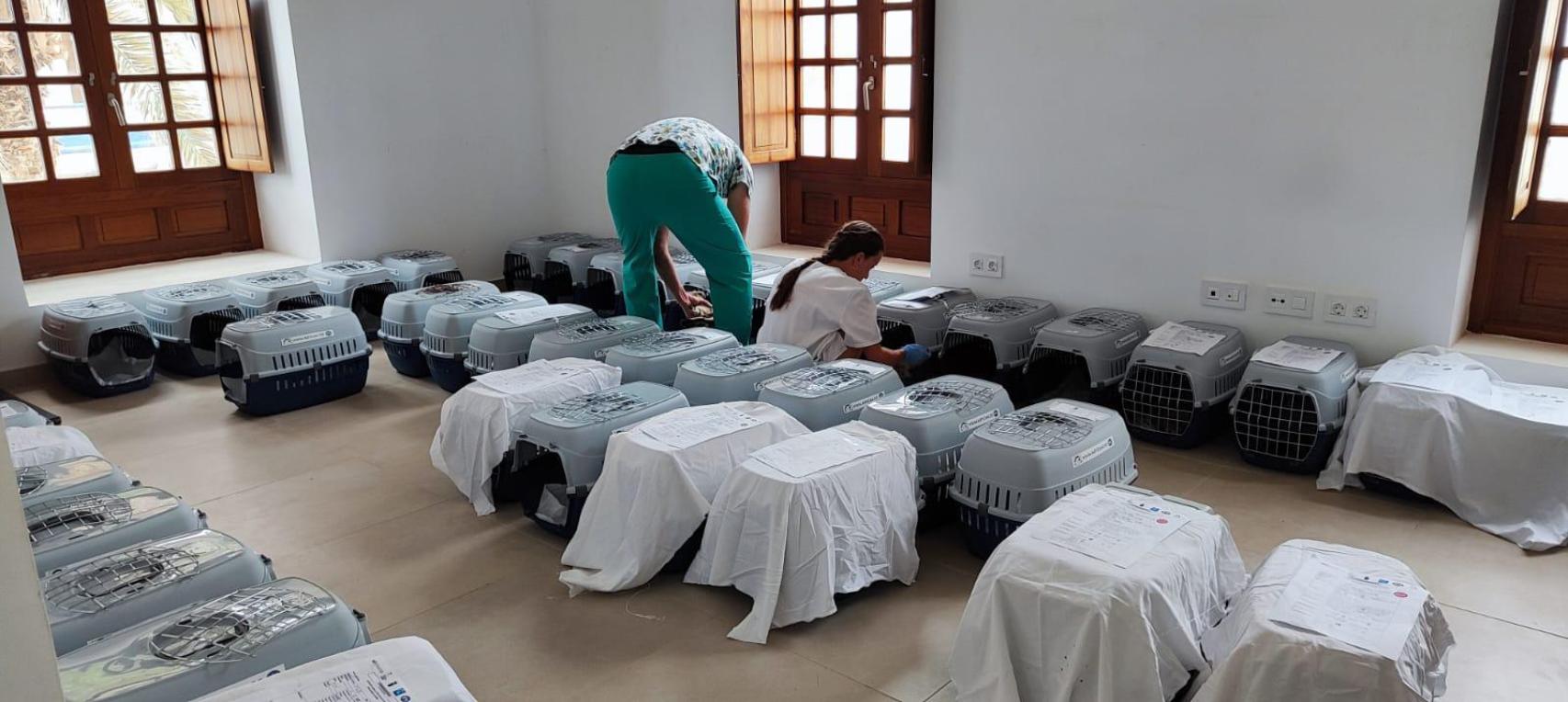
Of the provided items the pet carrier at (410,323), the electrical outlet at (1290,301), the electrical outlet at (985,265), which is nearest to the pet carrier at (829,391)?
the electrical outlet at (985,265)

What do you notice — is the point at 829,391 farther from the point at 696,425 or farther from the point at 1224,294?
the point at 1224,294

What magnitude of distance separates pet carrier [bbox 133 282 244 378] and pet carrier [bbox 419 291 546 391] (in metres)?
1.09

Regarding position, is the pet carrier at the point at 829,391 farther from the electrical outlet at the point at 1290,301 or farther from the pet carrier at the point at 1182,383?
the electrical outlet at the point at 1290,301

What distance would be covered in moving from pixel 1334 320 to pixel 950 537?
73.9 inches

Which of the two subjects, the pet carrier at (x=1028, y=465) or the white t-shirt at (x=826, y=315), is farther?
the white t-shirt at (x=826, y=315)

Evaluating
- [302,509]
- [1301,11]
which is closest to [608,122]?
[302,509]

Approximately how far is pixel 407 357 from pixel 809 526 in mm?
2916

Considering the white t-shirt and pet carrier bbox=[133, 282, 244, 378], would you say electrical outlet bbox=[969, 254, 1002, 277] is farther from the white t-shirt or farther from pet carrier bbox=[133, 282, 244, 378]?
pet carrier bbox=[133, 282, 244, 378]

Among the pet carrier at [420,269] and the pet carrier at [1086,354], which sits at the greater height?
the pet carrier at [420,269]

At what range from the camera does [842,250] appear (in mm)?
3857

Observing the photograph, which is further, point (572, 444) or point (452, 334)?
point (452, 334)

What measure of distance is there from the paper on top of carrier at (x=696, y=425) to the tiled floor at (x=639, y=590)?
0.41 meters

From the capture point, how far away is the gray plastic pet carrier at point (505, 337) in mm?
4164

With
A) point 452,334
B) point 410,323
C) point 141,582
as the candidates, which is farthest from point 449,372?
point 141,582
